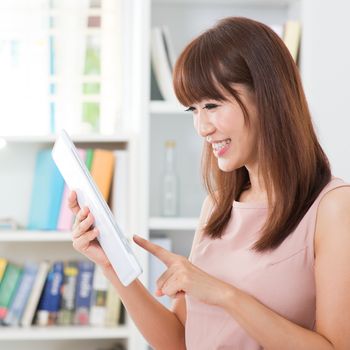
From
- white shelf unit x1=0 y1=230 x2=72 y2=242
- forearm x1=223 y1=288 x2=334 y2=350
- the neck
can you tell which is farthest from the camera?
white shelf unit x1=0 y1=230 x2=72 y2=242

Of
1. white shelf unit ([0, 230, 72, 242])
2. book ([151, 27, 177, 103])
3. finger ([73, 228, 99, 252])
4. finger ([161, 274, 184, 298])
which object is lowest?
white shelf unit ([0, 230, 72, 242])

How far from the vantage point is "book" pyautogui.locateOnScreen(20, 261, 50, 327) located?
274 cm

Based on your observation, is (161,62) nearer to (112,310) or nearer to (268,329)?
(112,310)

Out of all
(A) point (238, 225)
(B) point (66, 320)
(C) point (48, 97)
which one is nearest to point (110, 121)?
(C) point (48, 97)

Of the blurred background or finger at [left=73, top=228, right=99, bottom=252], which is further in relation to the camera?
the blurred background

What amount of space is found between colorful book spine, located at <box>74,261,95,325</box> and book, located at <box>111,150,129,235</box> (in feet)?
0.81

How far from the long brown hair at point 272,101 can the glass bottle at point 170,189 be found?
4.54 ft

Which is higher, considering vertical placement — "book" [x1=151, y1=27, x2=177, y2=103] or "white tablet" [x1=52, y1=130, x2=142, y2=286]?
"book" [x1=151, y1=27, x2=177, y2=103]

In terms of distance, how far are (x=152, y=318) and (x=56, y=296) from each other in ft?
4.45

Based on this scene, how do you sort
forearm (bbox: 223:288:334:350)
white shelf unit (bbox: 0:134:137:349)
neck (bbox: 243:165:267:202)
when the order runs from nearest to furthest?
1. forearm (bbox: 223:288:334:350)
2. neck (bbox: 243:165:267:202)
3. white shelf unit (bbox: 0:134:137:349)

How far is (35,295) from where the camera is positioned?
9.04ft

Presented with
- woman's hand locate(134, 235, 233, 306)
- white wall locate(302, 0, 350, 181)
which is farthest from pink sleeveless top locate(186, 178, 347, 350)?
white wall locate(302, 0, 350, 181)

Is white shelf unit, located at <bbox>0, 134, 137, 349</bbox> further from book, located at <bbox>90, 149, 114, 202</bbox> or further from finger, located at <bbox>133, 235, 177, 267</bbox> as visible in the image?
finger, located at <bbox>133, 235, 177, 267</bbox>

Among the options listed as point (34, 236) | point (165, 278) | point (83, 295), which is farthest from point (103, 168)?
point (165, 278)
